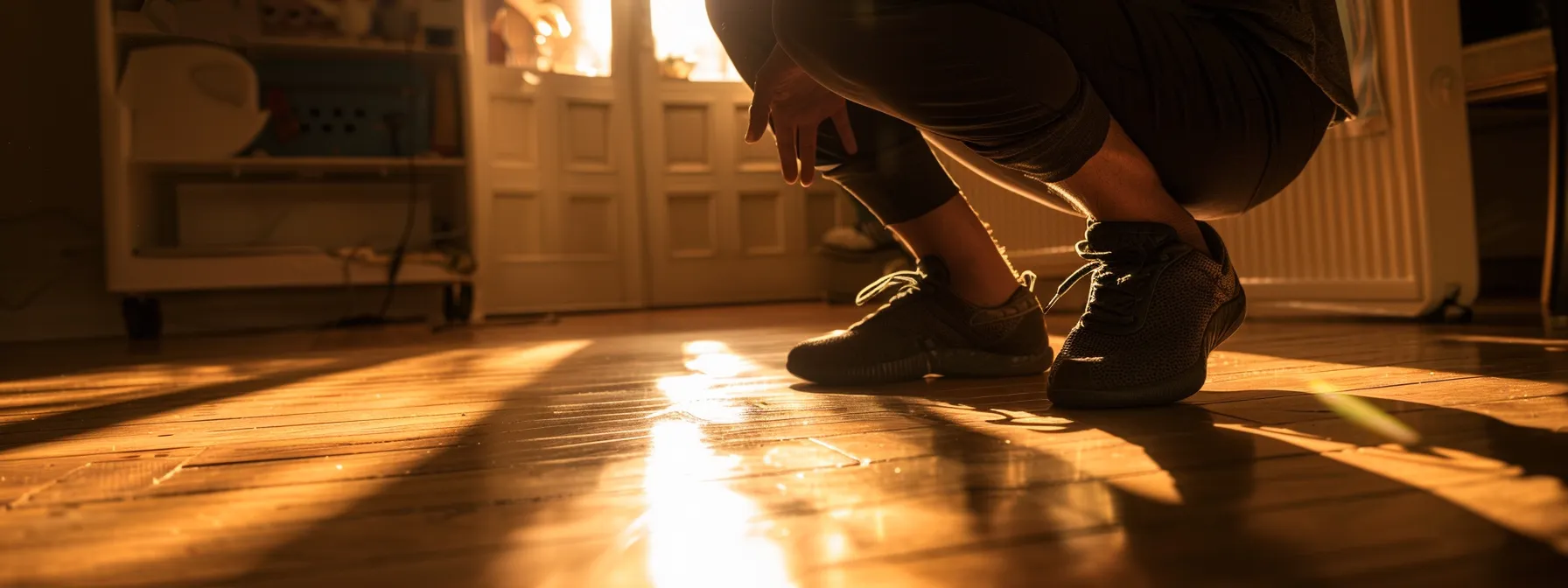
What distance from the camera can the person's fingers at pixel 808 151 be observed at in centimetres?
85

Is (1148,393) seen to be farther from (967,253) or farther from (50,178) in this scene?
(50,178)

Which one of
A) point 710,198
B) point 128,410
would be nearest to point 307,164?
point 710,198

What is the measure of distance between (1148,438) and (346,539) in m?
0.43

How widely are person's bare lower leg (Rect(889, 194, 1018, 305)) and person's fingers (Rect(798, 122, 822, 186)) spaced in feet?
0.44

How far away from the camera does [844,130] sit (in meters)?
0.92

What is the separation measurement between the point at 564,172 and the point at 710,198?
61 cm

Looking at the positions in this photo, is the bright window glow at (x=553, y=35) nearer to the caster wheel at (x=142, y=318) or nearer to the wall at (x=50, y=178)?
the wall at (x=50, y=178)

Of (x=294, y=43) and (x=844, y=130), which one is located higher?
(x=294, y=43)

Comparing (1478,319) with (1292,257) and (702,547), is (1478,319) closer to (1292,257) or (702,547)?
(1292,257)

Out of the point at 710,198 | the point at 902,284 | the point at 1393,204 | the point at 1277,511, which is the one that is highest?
the point at 710,198

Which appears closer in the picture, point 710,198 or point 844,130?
point 844,130

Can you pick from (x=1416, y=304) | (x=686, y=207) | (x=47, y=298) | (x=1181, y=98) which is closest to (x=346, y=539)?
(x=1181, y=98)

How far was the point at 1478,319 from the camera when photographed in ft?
5.27

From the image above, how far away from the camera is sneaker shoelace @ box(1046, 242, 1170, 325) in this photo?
26.7 inches
